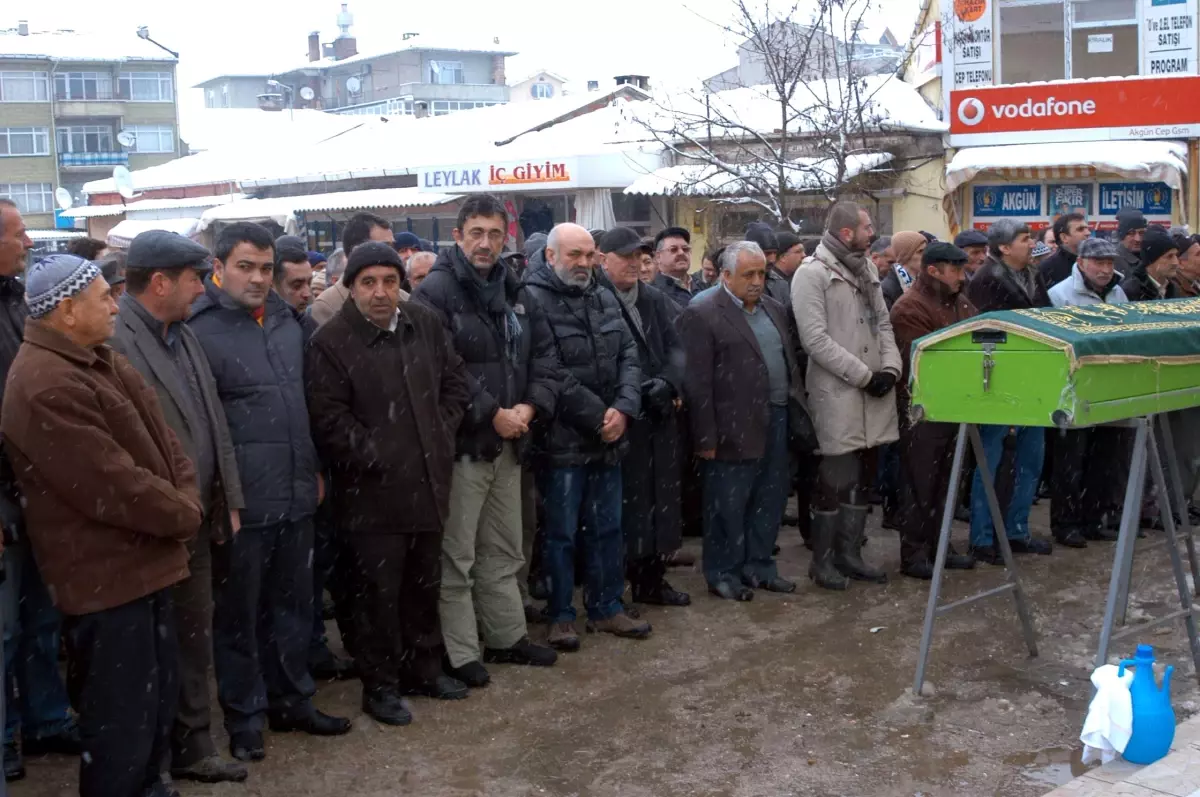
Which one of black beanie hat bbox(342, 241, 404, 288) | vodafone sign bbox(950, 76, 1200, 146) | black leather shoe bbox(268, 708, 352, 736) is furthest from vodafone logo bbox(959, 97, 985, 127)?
black leather shoe bbox(268, 708, 352, 736)

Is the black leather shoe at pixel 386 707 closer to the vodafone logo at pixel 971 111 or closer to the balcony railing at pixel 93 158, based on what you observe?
the vodafone logo at pixel 971 111

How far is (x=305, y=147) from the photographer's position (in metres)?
31.7

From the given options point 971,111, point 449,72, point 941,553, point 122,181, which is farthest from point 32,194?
point 941,553

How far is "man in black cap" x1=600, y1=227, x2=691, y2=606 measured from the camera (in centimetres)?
694

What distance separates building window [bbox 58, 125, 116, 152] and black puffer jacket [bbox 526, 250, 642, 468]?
6383 centimetres

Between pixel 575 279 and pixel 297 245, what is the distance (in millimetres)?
1458

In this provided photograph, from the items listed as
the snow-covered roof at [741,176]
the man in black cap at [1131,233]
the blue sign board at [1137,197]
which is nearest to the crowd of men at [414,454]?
the man in black cap at [1131,233]

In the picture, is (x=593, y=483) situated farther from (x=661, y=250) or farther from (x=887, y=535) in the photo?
(x=887, y=535)

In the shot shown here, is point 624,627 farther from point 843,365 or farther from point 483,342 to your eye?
point 843,365

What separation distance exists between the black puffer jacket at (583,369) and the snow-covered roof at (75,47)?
63.5 metres

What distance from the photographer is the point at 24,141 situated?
6291 centimetres

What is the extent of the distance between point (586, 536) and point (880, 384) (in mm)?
1995

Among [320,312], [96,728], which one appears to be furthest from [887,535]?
[96,728]

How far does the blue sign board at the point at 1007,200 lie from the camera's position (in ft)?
58.6
